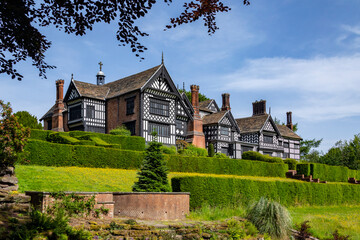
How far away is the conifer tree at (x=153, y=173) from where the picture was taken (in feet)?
52.3

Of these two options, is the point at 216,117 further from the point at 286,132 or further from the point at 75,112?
the point at 75,112

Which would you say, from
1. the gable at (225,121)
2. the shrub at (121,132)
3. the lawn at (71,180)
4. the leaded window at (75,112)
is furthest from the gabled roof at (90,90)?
the lawn at (71,180)

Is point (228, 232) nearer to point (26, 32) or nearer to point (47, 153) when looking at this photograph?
point (26, 32)

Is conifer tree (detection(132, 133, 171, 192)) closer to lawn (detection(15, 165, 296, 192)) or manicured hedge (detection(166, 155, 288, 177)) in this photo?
lawn (detection(15, 165, 296, 192))

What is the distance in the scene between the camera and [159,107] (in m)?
40.4

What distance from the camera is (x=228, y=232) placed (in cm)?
1394

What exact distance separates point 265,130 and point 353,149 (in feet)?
46.3

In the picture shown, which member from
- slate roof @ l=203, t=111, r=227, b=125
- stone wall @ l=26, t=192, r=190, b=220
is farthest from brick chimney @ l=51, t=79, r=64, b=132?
stone wall @ l=26, t=192, r=190, b=220

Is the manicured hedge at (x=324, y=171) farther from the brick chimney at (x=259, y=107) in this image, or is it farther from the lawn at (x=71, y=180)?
the lawn at (x=71, y=180)

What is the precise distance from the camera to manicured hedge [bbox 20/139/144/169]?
23.8 metres

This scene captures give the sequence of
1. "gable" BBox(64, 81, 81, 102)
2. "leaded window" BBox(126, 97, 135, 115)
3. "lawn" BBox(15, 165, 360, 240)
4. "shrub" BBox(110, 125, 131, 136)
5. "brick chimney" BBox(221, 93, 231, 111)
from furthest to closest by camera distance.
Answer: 1. "brick chimney" BBox(221, 93, 231, 111)
2. "gable" BBox(64, 81, 81, 102)
3. "leaded window" BBox(126, 97, 135, 115)
4. "shrub" BBox(110, 125, 131, 136)
5. "lawn" BBox(15, 165, 360, 240)

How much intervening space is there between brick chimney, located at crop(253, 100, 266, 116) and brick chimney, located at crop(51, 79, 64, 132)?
98.7ft

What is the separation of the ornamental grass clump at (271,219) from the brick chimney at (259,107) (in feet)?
160

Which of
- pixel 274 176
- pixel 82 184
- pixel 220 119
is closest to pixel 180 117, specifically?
pixel 220 119
